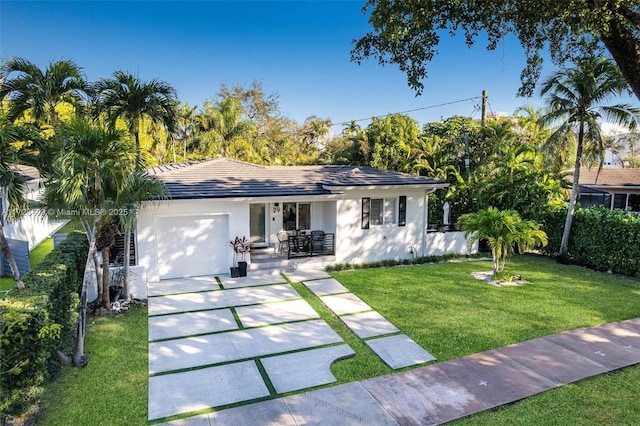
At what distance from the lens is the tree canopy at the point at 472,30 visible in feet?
27.4

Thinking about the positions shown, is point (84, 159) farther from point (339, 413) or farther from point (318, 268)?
point (318, 268)

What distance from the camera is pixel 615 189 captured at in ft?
88.5

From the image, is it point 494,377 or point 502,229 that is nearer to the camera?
point 494,377

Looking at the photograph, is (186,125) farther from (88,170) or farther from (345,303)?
(88,170)

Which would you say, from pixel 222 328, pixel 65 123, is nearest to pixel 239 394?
pixel 222 328

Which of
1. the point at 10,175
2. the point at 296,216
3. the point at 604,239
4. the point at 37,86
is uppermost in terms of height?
the point at 37,86

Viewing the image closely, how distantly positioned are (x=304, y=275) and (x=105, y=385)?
25.6 ft

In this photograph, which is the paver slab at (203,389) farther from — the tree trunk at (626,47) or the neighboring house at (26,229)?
the tree trunk at (626,47)

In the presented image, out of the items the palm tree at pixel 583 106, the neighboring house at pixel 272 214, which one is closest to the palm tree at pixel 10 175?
the neighboring house at pixel 272 214

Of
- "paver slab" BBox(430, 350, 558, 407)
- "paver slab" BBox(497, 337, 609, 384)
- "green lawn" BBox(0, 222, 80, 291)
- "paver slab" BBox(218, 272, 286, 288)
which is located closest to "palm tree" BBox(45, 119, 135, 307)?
"green lawn" BBox(0, 222, 80, 291)

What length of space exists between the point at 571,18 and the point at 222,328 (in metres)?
10.3

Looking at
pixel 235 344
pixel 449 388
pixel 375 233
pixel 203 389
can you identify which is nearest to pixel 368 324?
pixel 449 388

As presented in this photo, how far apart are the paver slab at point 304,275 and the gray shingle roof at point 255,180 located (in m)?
2.97

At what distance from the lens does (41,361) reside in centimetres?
563
